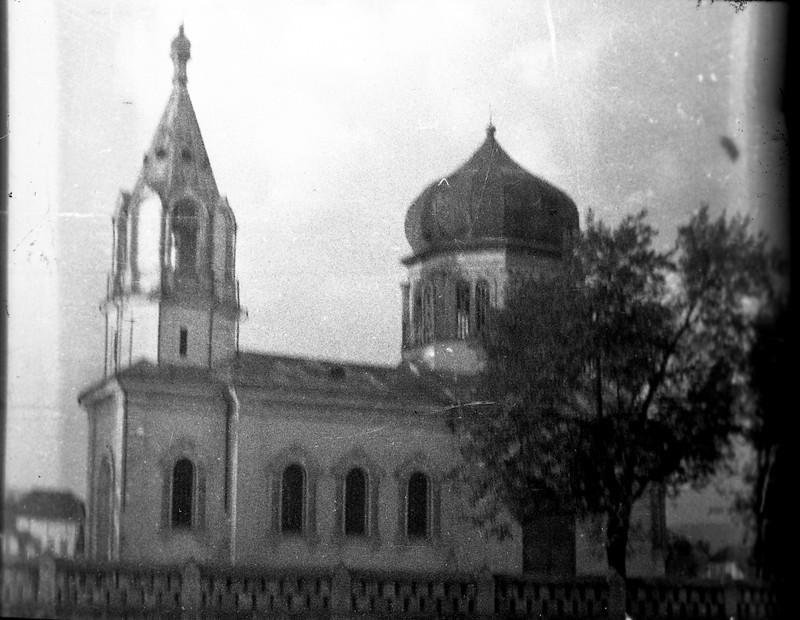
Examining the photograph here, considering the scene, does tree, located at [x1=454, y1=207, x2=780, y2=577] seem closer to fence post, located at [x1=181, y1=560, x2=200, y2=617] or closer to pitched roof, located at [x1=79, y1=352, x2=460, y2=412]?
pitched roof, located at [x1=79, y1=352, x2=460, y2=412]

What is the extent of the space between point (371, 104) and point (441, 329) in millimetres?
827

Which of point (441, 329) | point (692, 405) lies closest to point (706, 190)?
point (692, 405)

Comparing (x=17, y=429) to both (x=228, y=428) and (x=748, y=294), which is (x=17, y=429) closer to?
(x=228, y=428)

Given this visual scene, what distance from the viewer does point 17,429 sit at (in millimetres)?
3785

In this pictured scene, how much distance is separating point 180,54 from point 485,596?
7.10 ft

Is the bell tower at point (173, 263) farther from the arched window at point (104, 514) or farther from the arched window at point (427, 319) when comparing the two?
the arched window at point (427, 319)

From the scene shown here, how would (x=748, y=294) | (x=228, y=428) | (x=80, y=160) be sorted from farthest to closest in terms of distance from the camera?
(x=80, y=160)
(x=228, y=428)
(x=748, y=294)

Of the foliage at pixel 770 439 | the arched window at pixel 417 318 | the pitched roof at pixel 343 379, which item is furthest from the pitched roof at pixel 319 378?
the foliage at pixel 770 439

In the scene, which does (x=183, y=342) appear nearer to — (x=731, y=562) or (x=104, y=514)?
(x=104, y=514)

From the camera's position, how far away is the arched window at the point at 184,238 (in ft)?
12.0

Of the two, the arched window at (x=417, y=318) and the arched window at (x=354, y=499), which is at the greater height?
the arched window at (x=417, y=318)

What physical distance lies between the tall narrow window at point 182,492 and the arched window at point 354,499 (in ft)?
1.68

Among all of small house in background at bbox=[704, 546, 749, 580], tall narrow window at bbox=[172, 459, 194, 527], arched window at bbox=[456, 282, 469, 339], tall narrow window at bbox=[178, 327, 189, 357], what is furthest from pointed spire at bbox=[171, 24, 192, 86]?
small house in background at bbox=[704, 546, 749, 580]

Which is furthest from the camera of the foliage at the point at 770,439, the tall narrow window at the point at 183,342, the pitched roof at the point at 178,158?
the pitched roof at the point at 178,158
